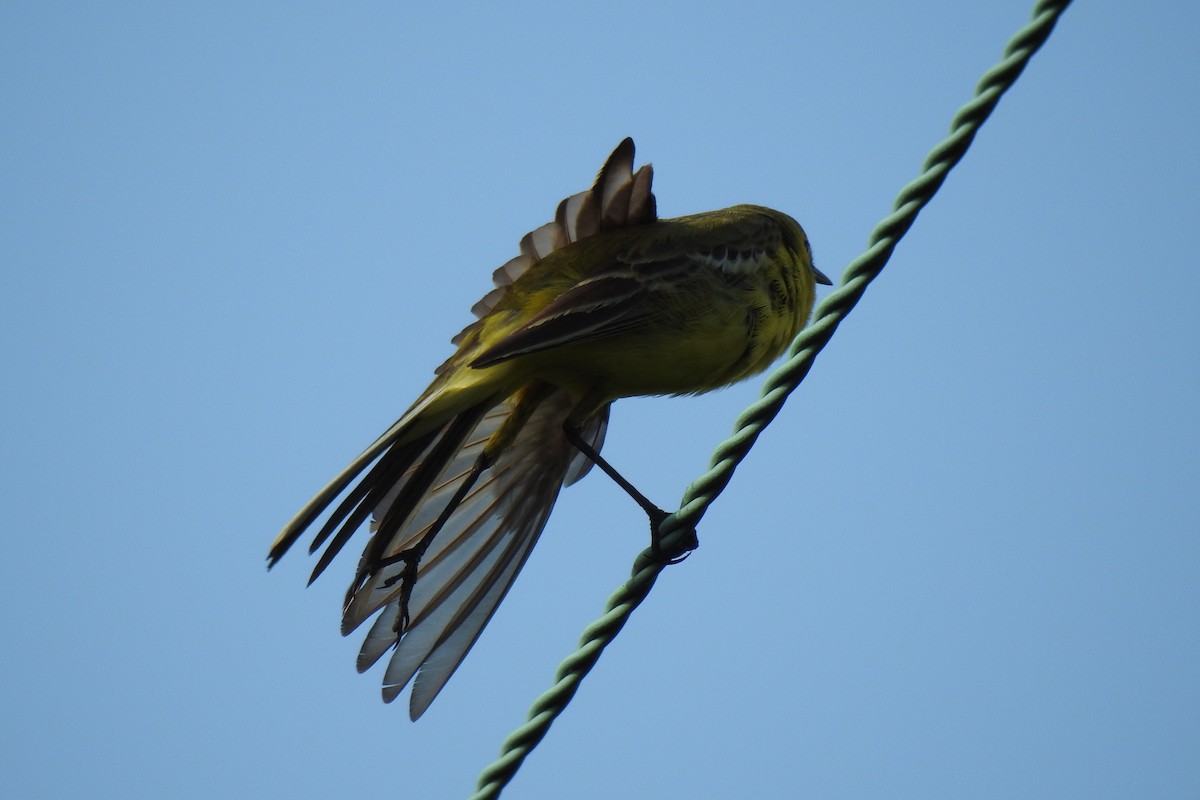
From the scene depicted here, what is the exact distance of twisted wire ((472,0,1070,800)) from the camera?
3.04 metres

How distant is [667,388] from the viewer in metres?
5.51

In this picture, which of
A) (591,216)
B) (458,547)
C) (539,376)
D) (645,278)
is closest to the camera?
(645,278)

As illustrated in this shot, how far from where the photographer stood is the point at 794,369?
357cm

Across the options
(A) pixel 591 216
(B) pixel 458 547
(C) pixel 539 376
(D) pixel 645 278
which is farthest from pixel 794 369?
(B) pixel 458 547

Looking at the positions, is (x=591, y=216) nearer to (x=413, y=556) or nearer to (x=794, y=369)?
(x=413, y=556)

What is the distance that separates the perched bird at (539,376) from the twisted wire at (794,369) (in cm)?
125

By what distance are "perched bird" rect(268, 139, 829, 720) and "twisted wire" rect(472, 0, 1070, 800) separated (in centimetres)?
125

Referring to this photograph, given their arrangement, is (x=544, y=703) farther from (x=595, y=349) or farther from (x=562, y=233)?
(x=562, y=233)

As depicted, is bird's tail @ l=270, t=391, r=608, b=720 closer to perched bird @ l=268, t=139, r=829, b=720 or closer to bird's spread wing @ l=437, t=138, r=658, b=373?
perched bird @ l=268, t=139, r=829, b=720

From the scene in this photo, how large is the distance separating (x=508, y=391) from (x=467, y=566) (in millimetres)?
1051

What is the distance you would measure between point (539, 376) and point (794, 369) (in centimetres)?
206

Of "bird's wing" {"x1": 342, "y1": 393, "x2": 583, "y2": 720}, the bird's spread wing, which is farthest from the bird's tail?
the bird's spread wing

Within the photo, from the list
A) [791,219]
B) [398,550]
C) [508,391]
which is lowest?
[398,550]

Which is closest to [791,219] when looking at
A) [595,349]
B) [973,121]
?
[595,349]
